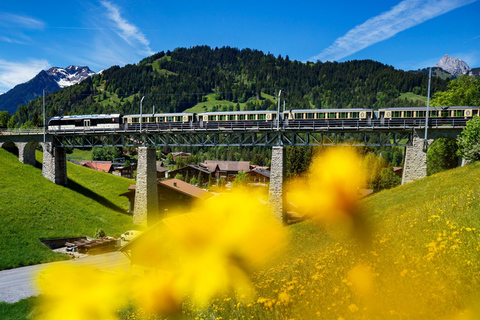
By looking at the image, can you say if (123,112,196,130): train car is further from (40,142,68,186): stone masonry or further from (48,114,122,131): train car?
(40,142,68,186): stone masonry

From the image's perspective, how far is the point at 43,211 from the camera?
3969 cm

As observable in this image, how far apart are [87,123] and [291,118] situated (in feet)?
107

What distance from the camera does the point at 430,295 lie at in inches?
259

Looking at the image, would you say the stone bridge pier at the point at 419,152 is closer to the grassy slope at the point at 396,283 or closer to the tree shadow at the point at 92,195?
the grassy slope at the point at 396,283

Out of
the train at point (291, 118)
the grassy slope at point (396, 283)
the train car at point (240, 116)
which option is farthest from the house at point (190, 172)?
the grassy slope at point (396, 283)

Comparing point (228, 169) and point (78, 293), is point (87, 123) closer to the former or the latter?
point (78, 293)

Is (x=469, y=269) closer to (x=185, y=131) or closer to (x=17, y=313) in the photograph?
(x=17, y=313)

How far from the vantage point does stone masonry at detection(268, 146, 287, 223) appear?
1435 inches

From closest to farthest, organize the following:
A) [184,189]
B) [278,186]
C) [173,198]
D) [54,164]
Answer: [278,186]
[54,164]
[173,198]
[184,189]

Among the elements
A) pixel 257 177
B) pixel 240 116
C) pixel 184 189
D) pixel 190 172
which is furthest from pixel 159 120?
pixel 190 172

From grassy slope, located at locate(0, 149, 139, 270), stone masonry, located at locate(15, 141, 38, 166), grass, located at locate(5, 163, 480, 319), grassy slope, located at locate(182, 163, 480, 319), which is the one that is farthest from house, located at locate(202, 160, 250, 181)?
grassy slope, located at locate(182, 163, 480, 319)

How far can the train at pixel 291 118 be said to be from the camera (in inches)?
1356

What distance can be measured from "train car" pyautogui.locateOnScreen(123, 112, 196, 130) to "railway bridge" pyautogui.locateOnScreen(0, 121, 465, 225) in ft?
3.27

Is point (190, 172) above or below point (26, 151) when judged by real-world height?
below
